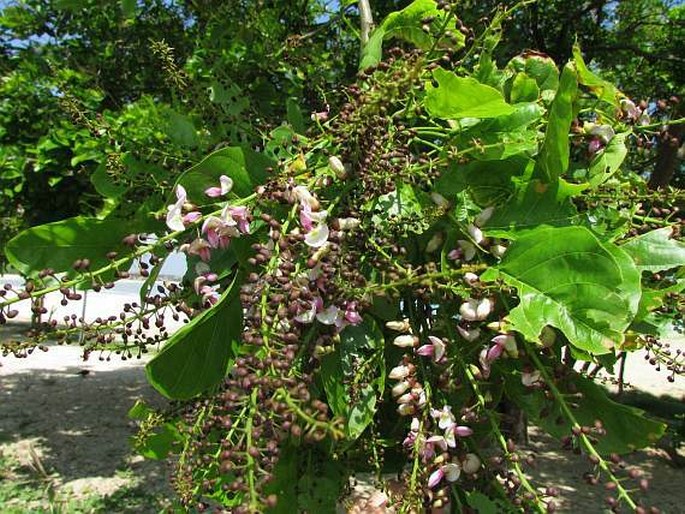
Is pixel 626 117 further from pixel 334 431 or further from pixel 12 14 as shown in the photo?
pixel 12 14

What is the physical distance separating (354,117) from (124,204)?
0.53 m

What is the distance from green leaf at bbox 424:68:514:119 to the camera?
0.86m

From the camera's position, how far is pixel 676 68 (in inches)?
198

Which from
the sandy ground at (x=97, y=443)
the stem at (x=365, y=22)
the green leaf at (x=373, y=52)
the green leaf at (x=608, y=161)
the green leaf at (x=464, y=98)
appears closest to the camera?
the green leaf at (x=464, y=98)

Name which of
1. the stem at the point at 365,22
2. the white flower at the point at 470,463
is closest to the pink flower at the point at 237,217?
the white flower at the point at 470,463

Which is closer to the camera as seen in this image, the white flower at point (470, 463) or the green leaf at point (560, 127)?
the green leaf at point (560, 127)

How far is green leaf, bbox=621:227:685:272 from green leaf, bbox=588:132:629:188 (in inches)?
4.2

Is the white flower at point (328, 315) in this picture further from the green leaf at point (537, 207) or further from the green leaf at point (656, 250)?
the green leaf at point (656, 250)

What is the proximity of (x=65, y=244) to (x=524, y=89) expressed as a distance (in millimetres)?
730

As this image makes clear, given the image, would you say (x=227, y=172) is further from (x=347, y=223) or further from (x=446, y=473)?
(x=446, y=473)

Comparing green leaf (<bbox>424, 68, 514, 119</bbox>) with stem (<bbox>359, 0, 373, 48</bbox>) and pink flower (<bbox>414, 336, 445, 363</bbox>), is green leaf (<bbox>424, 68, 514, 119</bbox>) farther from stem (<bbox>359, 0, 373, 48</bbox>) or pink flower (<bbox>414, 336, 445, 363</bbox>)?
stem (<bbox>359, 0, 373, 48</bbox>)

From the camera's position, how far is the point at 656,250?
924mm

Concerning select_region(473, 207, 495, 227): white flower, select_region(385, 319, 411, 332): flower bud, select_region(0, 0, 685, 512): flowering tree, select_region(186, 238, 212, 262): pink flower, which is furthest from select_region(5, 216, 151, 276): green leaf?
select_region(473, 207, 495, 227): white flower

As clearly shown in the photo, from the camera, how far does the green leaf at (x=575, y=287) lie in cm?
76
